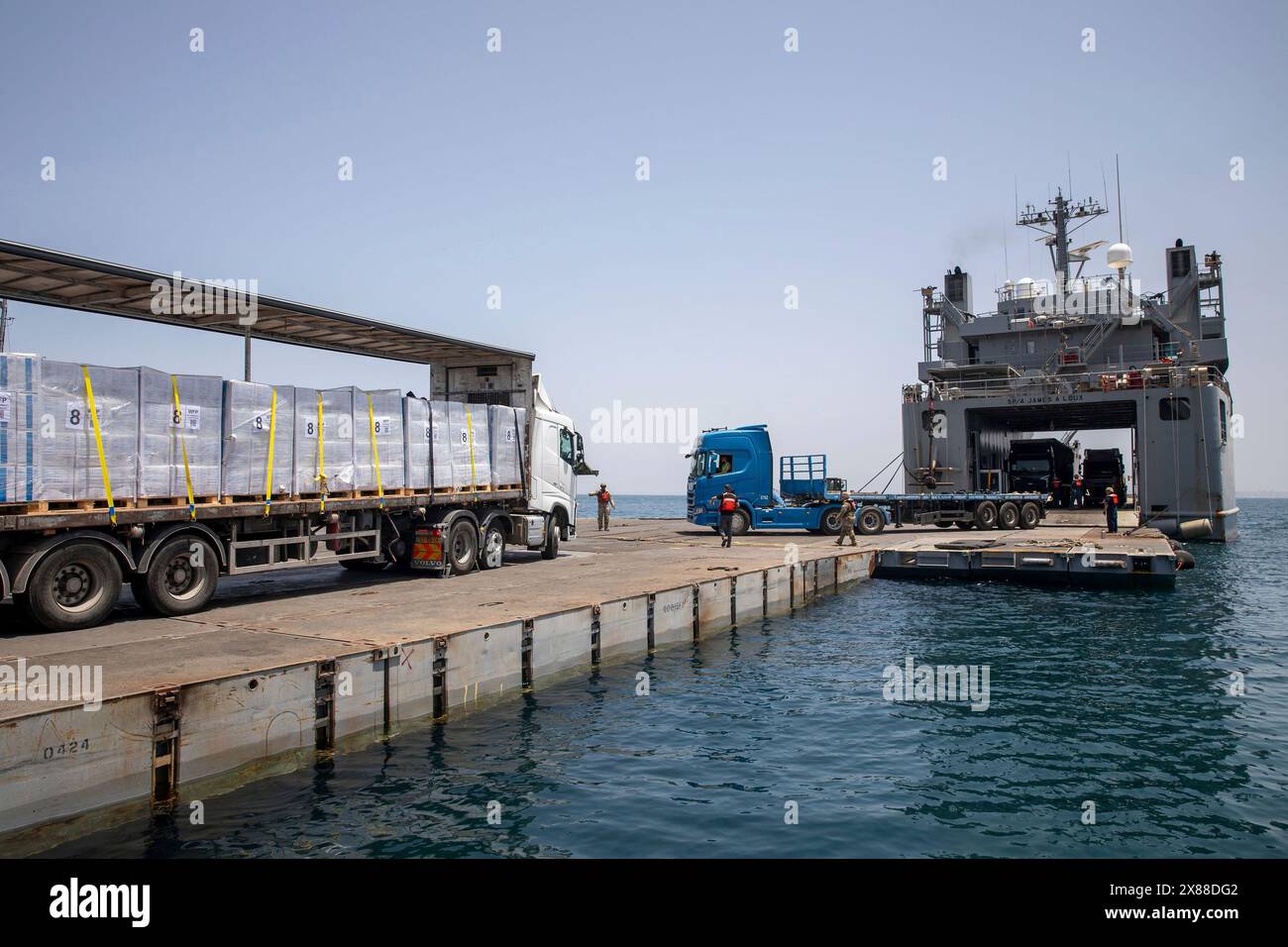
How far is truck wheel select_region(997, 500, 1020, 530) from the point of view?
3212 centimetres

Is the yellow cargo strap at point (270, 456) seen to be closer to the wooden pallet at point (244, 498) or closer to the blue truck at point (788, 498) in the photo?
the wooden pallet at point (244, 498)

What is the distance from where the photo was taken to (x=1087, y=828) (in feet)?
24.9

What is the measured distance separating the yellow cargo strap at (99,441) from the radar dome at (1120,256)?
45.9 meters

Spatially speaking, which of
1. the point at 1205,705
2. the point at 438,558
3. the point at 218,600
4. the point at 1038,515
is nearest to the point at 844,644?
the point at 1205,705

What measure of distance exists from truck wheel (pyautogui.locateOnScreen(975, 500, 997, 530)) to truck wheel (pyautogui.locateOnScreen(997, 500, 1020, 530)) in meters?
0.21

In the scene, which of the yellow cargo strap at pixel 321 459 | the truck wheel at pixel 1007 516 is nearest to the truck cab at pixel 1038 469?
the truck wheel at pixel 1007 516

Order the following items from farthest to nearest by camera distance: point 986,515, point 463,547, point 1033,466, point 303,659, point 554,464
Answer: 1. point 1033,466
2. point 986,515
3. point 554,464
4. point 463,547
5. point 303,659

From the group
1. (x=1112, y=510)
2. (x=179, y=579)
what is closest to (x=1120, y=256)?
(x=1112, y=510)

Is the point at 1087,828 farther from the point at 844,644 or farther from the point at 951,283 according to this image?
the point at 951,283

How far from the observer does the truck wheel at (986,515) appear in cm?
3203

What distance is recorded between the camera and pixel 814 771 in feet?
29.8

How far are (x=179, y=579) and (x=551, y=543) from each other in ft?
33.3

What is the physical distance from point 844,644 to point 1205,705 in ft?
19.7

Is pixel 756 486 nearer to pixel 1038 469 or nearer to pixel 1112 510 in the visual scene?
pixel 1112 510
